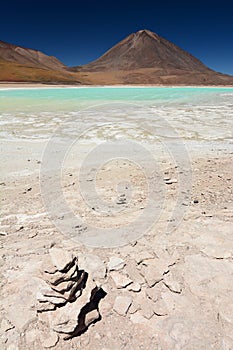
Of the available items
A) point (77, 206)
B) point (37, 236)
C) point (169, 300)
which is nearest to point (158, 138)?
point (77, 206)

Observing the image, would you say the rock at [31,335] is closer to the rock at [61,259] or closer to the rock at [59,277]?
the rock at [59,277]

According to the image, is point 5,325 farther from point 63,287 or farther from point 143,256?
point 143,256

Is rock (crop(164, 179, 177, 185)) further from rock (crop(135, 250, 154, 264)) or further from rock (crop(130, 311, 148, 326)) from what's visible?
rock (crop(130, 311, 148, 326))

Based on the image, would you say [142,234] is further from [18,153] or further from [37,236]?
[18,153]

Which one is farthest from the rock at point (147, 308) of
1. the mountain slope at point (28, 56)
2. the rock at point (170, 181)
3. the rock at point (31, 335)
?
the mountain slope at point (28, 56)

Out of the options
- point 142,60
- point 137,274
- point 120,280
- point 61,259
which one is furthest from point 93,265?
point 142,60

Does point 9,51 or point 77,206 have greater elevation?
point 9,51

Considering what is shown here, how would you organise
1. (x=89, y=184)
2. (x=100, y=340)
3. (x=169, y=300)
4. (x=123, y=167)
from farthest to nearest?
1. (x=123, y=167)
2. (x=89, y=184)
3. (x=169, y=300)
4. (x=100, y=340)

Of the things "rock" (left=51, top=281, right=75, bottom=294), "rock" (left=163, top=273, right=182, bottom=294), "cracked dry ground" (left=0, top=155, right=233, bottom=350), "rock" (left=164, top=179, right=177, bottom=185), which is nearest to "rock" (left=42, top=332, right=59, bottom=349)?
"cracked dry ground" (left=0, top=155, right=233, bottom=350)
